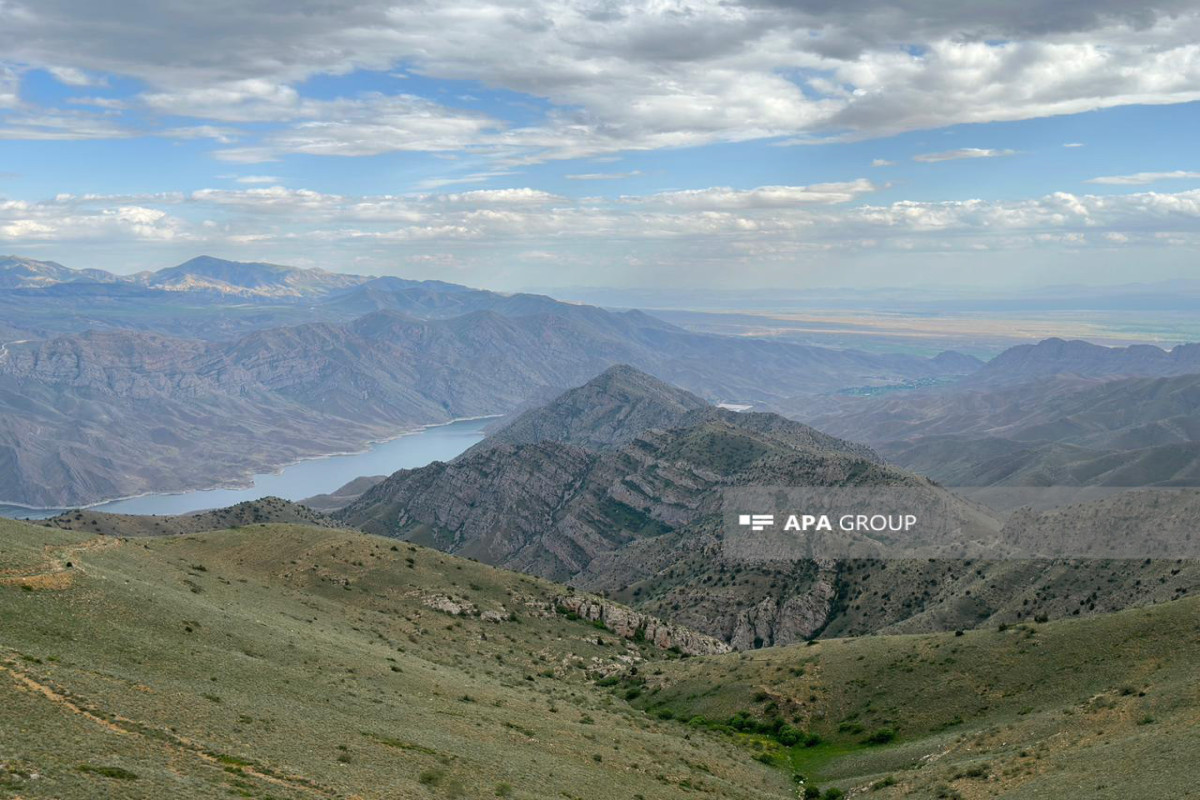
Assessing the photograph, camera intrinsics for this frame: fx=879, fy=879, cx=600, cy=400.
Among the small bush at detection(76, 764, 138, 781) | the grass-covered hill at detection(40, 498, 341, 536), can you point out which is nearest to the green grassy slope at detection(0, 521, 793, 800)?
the small bush at detection(76, 764, 138, 781)

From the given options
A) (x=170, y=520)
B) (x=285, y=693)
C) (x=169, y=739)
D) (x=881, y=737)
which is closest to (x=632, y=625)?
(x=881, y=737)

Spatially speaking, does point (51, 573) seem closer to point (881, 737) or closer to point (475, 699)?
point (475, 699)

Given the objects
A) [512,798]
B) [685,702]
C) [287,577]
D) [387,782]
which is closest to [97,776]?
[387,782]

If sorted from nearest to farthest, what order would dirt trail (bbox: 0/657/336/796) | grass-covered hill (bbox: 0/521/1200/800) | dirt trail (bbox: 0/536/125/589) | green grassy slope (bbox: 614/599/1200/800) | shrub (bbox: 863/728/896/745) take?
dirt trail (bbox: 0/657/336/796), grass-covered hill (bbox: 0/521/1200/800), green grassy slope (bbox: 614/599/1200/800), dirt trail (bbox: 0/536/125/589), shrub (bbox: 863/728/896/745)

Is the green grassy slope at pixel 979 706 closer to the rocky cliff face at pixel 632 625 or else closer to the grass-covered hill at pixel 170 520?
the rocky cliff face at pixel 632 625

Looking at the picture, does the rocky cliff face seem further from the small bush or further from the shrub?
the small bush

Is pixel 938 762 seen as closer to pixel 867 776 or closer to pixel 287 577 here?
pixel 867 776

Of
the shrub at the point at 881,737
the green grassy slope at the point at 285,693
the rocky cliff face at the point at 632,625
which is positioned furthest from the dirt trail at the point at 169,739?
the rocky cliff face at the point at 632,625
